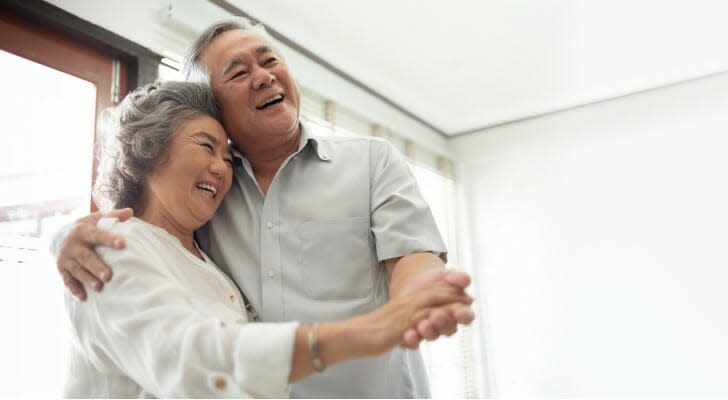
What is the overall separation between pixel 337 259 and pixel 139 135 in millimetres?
601

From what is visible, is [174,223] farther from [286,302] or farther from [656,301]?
[656,301]

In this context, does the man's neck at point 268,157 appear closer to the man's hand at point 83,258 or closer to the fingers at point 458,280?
the man's hand at point 83,258

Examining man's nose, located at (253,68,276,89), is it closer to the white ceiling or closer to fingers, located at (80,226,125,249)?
fingers, located at (80,226,125,249)

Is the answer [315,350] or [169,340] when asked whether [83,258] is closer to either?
[169,340]

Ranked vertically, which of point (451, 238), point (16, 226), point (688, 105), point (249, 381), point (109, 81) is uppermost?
point (688, 105)

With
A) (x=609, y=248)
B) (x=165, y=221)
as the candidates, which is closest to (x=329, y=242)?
(x=165, y=221)

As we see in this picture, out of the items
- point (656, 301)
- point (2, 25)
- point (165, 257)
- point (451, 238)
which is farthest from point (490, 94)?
point (165, 257)

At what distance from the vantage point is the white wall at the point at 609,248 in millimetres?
4457

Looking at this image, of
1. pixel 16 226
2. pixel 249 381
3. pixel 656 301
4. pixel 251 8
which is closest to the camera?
pixel 249 381

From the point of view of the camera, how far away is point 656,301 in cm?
457

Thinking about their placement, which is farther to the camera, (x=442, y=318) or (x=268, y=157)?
(x=268, y=157)

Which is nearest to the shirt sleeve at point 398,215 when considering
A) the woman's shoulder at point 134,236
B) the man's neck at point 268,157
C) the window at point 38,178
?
the man's neck at point 268,157

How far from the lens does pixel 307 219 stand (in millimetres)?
1511

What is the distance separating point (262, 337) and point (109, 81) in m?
2.17
